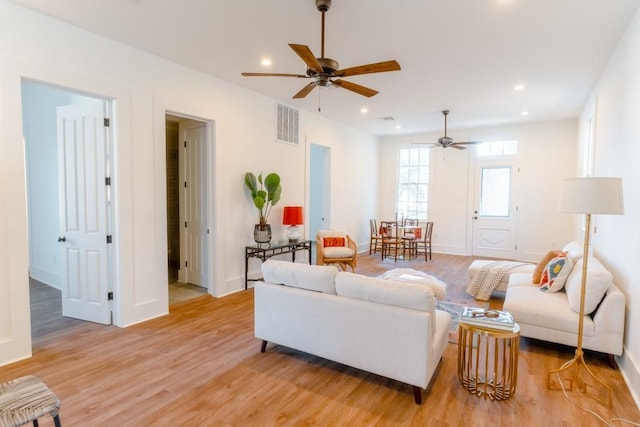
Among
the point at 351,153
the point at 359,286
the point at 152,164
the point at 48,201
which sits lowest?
the point at 359,286

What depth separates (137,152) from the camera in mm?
3764

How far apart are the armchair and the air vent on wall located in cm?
179

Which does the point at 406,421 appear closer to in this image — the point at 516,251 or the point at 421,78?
the point at 421,78

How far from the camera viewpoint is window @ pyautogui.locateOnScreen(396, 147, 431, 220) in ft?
28.9

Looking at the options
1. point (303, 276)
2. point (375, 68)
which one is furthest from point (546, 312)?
point (375, 68)

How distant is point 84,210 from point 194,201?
1.57m

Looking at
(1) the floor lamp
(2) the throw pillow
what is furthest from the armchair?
(1) the floor lamp

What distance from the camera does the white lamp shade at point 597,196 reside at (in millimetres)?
2312

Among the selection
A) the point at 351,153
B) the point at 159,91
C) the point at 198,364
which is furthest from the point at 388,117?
the point at 198,364

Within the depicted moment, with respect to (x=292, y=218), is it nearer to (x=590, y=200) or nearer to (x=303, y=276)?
(x=303, y=276)

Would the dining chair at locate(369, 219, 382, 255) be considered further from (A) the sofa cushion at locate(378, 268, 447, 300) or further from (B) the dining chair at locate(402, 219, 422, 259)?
(A) the sofa cushion at locate(378, 268, 447, 300)

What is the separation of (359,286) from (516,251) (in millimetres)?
6594

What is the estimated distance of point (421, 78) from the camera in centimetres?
460

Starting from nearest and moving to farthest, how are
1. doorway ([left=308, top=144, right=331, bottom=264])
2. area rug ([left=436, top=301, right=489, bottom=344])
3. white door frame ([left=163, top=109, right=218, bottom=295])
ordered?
1. area rug ([left=436, top=301, right=489, bottom=344])
2. white door frame ([left=163, top=109, right=218, bottom=295])
3. doorway ([left=308, top=144, right=331, bottom=264])
